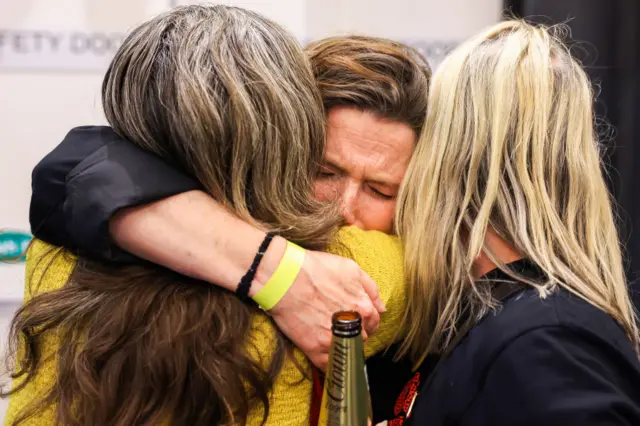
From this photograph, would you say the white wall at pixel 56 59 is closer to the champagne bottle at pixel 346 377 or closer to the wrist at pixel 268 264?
the wrist at pixel 268 264

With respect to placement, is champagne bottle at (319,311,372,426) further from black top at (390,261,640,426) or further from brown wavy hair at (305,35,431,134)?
brown wavy hair at (305,35,431,134)

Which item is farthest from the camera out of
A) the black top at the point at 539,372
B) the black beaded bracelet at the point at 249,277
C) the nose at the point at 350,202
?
the nose at the point at 350,202

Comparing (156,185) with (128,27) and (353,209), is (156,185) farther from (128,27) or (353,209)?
(128,27)

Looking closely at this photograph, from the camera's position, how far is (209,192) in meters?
0.98

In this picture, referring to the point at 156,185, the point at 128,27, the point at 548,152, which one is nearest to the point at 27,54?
the point at 128,27

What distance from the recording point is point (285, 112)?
3.17ft

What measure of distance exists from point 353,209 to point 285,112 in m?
0.27

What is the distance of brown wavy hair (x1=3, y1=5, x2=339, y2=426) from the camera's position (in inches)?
34.7

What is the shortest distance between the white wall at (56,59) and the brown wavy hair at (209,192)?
76cm

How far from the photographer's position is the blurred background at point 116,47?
1664 millimetres

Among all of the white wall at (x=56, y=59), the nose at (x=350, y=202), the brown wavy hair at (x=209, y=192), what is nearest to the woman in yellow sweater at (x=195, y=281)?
the brown wavy hair at (x=209, y=192)

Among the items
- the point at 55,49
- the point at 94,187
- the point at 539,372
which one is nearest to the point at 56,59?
the point at 55,49

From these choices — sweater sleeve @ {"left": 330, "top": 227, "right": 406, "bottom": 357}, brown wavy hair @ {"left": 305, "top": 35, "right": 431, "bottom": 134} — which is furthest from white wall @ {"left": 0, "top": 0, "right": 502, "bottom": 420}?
sweater sleeve @ {"left": 330, "top": 227, "right": 406, "bottom": 357}

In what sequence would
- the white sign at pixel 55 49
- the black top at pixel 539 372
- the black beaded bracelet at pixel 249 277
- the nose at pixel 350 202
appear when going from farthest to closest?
the white sign at pixel 55 49 → the nose at pixel 350 202 → the black beaded bracelet at pixel 249 277 → the black top at pixel 539 372
